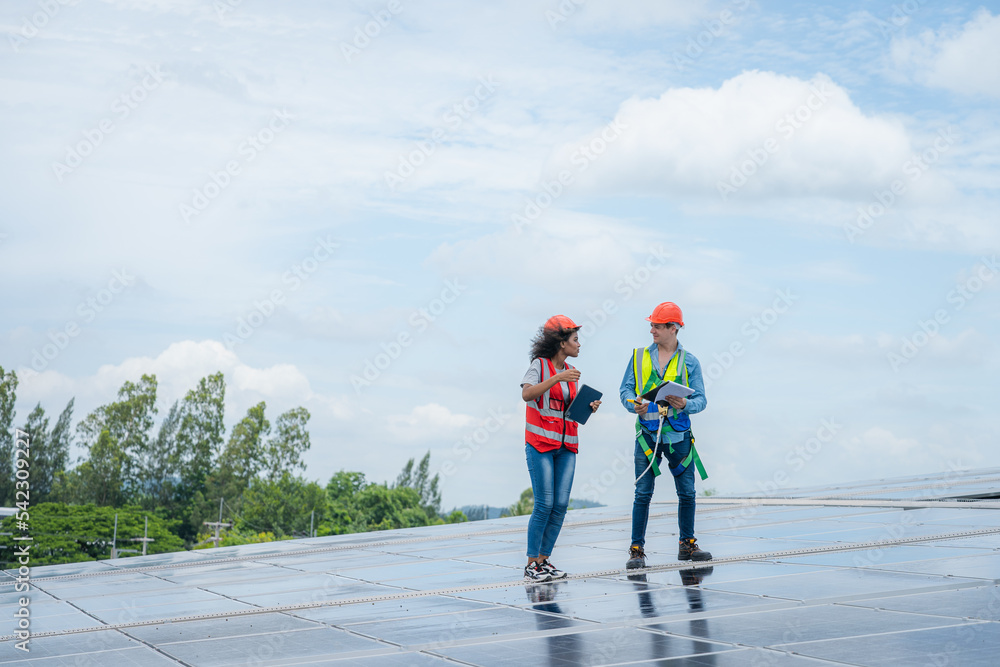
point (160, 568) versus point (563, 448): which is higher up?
point (563, 448)

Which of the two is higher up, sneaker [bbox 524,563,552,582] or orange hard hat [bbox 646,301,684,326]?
orange hard hat [bbox 646,301,684,326]

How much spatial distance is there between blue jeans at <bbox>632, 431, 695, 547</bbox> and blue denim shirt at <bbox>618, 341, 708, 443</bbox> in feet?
0.32

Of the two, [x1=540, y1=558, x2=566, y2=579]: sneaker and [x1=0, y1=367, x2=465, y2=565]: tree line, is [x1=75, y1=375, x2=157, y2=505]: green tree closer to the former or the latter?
[x1=0, y1=367, x2=465, y2=565]: tree line

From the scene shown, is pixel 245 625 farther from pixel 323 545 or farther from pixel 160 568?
pixel 323 545

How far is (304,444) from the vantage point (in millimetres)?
92188

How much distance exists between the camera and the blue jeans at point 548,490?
26.7 ft

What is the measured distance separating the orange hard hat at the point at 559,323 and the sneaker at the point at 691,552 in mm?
2072

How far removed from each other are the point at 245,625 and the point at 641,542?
3.35 m

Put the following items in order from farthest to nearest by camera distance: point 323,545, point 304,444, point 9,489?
point 304,444 < point 9,489 < point 323,545

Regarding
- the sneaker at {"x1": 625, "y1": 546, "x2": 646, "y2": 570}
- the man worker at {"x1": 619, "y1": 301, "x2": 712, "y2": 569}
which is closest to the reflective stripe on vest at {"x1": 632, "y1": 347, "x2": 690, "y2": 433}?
the man worker at {"x1": 619, "y1": 301, "x2": 712, "y2": 569}

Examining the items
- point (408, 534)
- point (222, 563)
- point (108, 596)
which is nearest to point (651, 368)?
point (108, 596)

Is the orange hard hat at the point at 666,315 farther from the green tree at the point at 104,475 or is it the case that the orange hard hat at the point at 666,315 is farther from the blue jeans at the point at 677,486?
the green tree at the point at 104,475

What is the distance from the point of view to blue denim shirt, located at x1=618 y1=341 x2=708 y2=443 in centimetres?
825

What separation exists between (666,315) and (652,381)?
21.7 inches
